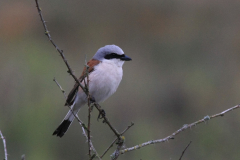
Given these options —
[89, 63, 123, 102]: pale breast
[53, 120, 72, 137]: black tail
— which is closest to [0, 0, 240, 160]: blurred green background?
[53, 120, 72, 137]: black tail

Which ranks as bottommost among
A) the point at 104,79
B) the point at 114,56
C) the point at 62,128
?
the point at 62,128

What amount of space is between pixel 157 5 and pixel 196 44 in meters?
2.01

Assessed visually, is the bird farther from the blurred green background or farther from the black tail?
the blurred green background

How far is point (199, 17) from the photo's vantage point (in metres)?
9.31

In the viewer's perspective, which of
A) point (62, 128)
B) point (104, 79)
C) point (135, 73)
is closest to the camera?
point (104, 79)

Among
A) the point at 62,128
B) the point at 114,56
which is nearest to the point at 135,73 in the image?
the point at 114,56

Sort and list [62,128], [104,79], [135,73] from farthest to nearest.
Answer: [135,73] < [62,128] < [104,79]

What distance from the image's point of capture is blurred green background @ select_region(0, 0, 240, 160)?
5766 mm

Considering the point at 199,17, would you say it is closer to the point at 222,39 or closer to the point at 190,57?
the point at 222,39

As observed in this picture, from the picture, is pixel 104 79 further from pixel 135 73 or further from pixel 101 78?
pixel 135 73

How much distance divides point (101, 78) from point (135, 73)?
3.84 m

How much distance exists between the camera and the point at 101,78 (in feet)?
11.5

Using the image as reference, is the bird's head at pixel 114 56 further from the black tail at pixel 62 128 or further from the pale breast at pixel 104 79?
the black tail at pixel 62 128

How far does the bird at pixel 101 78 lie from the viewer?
3.53 metres
